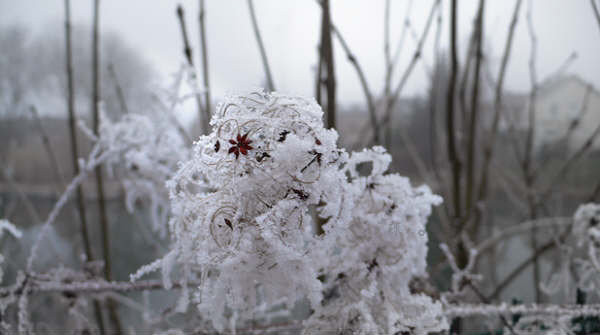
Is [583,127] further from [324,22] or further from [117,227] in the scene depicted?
[117,227]

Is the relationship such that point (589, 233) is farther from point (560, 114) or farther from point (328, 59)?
point (560, 114)

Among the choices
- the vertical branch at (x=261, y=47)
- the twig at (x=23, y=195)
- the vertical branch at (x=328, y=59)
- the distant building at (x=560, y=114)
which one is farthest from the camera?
the distant building at (x=560, y=114)

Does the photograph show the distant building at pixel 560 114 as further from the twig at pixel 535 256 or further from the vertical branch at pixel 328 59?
the vertical branch at pixel 328 59

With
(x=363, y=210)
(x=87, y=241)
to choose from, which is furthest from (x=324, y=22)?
(x=87, y=241)

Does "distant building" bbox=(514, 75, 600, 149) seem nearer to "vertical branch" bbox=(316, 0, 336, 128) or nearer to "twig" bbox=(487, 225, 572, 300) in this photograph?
"twig" bbox=(487, 225, 572, 300)

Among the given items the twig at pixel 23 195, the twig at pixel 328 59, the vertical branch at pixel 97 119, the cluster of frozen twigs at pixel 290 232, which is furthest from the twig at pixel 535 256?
the twig at pixel 23 195

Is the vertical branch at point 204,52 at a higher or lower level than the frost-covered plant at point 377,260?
higher

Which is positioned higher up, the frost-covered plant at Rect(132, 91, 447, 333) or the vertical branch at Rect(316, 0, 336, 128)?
the vertical branch at Rect(316, 0, 336, 128)

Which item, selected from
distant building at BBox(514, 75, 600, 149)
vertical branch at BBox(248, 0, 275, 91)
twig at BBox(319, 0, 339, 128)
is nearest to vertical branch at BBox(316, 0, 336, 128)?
twig at BBox(319, 0, 339, 128)
